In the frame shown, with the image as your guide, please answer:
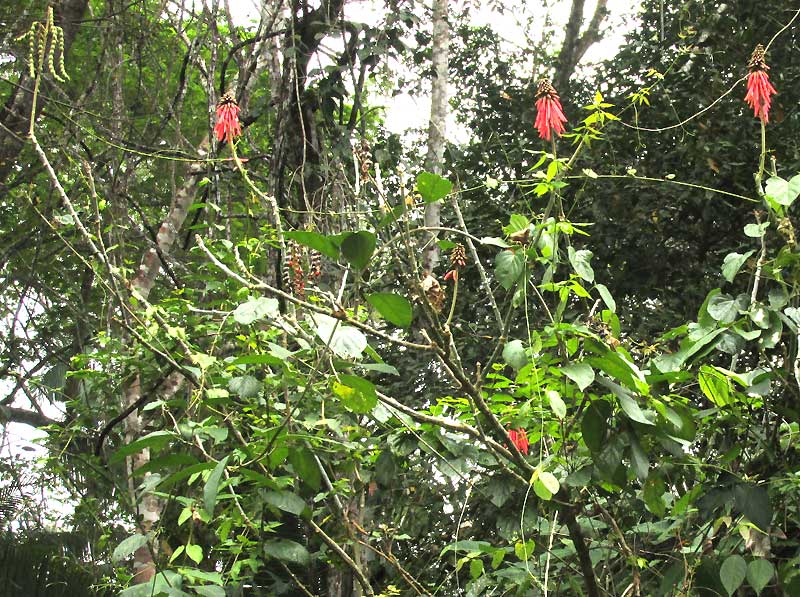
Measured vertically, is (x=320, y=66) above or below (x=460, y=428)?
above

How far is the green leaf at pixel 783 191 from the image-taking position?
153cm

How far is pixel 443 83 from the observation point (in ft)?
14.4

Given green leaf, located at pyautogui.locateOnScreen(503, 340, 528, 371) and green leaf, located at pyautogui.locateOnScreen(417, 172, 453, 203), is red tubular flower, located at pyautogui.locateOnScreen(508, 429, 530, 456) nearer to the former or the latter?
green leaf, located at pyautogui.locateOnScreen(503, 340, 528, 371)

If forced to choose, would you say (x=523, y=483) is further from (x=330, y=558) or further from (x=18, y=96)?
(x=18, y=96)

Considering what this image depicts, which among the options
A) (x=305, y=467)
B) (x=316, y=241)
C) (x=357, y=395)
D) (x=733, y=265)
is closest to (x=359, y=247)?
(x=316, y=241)

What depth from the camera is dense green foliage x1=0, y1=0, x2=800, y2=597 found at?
154 centimetres

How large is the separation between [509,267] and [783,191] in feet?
1.68

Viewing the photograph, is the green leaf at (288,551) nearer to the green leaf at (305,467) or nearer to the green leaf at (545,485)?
the green leaf at (305,467)

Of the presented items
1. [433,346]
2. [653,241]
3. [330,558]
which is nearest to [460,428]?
[433,346]

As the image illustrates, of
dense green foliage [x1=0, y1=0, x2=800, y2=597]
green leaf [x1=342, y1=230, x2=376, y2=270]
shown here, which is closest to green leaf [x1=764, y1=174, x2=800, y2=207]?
dense green foliage [x1=0, y1=0, x2=800, y2=597]

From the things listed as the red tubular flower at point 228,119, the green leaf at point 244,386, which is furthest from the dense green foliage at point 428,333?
the red tubular flower at point 228,119

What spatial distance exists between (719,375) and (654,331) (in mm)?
2800

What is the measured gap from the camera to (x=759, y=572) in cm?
153

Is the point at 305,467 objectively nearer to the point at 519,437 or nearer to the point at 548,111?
the point at 519,437
